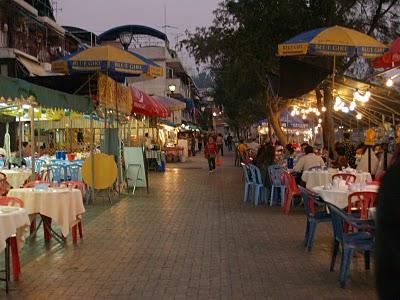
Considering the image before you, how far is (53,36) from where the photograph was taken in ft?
105

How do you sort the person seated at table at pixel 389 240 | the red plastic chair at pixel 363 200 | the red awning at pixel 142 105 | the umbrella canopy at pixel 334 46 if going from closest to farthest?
the person seated at table at pixel 389 240
the red plastic chair at pixel 363 200
the umbrella canopy at pixel 334 46
the red awning at pixel 142 105

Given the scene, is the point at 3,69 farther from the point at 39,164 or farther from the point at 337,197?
the point at 337,197

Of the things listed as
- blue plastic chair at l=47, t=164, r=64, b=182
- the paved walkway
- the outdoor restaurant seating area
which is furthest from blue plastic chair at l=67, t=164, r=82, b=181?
the outdoor restaurant seating area

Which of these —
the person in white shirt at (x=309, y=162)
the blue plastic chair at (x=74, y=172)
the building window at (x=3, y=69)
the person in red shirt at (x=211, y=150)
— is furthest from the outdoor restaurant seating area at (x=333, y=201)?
the building window at (x=3, y=69)

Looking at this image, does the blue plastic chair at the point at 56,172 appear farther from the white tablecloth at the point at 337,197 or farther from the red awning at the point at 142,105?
the white tablecloth at the point at 337,197

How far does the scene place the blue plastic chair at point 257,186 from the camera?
1475 cm

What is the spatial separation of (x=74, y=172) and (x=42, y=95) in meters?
5.18

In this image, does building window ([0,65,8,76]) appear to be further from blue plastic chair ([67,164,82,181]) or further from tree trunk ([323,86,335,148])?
tree trunk ([323,86,335,148])

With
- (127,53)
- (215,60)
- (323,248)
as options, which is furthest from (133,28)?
(323,248)

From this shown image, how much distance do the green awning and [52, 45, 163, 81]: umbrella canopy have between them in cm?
103

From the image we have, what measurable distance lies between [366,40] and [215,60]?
13813 mm

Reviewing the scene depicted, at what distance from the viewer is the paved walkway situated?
663 centimetres

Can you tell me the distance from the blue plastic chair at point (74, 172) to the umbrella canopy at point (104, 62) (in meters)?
2.48

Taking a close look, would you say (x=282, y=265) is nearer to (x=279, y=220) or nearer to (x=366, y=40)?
(x=279, y=220)
